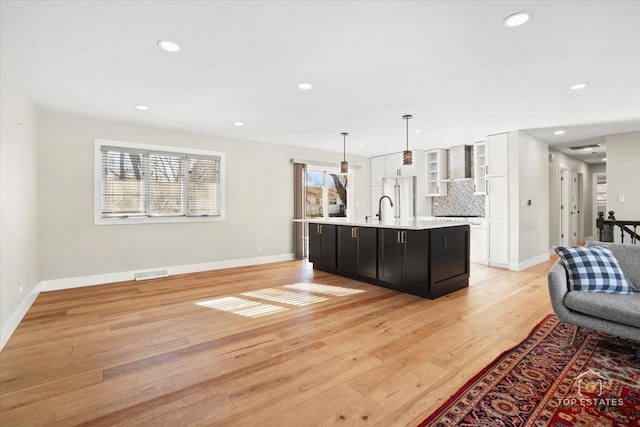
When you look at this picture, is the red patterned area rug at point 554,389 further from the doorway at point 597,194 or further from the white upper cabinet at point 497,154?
the doorway at point 597,194

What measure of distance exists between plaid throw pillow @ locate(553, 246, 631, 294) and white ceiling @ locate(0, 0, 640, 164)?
5.73ft

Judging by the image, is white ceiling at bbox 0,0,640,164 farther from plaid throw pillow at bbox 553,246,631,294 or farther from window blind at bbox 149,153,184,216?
plaid throw pillow at bbox 553,246,631,294

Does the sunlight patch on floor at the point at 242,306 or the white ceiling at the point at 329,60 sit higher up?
the white ceiling at the point at 329,60

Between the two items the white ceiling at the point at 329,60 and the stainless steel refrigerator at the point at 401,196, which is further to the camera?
the stainless steel refrigerator at the point at 401,196

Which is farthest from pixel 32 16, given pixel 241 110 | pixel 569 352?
pixel 569 352

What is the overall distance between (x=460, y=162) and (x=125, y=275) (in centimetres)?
675

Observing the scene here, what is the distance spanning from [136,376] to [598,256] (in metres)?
3.79

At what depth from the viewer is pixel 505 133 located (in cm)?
560

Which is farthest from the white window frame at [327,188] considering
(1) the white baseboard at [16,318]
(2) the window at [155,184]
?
(1) the white baseboard at [16,318]

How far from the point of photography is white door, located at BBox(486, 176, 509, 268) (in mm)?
5652

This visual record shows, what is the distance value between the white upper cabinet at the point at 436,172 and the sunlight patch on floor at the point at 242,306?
16.8 feet

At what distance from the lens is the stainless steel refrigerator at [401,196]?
7375 mm

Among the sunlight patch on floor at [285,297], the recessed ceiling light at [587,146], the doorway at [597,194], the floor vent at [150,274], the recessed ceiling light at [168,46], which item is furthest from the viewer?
the doorway at [597,194]

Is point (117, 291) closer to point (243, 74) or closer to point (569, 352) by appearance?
point (243, 74)
